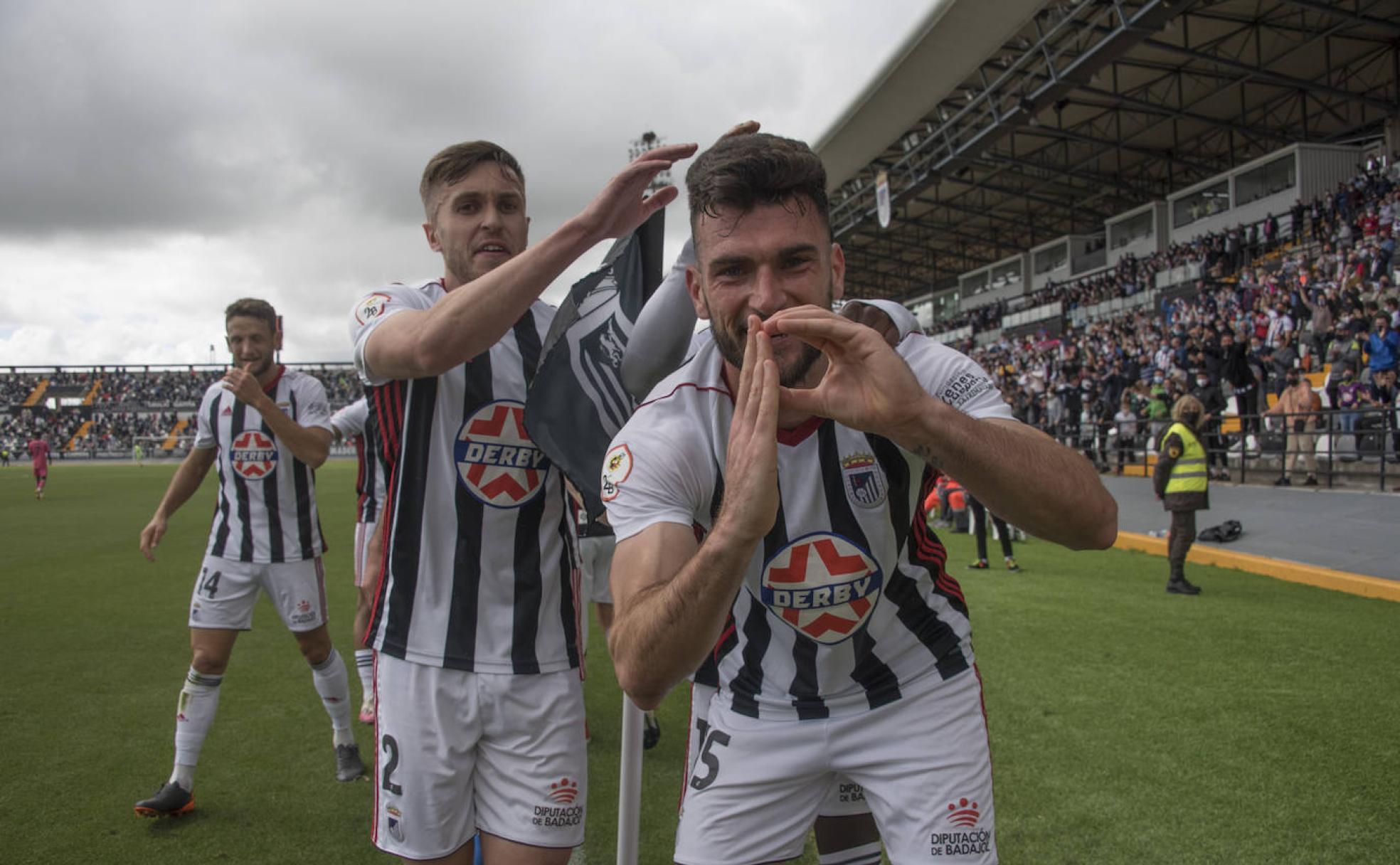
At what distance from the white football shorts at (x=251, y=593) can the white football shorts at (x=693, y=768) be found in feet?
10.0

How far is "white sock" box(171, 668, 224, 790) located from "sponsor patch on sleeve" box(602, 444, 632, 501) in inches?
132

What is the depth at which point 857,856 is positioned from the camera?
231 centimetres

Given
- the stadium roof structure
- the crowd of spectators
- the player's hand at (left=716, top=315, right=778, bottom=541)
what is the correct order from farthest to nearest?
the stadium roof structure
the crowd of spectators
the player's hand at (left=716, top=315, right=778, bottom=541)

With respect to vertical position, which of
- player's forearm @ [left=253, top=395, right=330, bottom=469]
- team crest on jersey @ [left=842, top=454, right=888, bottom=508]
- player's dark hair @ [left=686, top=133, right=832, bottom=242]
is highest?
player's dark hair @ [left=686, top=133, right=832, bottom=242]

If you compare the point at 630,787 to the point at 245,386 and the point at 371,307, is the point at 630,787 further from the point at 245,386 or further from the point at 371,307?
the point at 245,386

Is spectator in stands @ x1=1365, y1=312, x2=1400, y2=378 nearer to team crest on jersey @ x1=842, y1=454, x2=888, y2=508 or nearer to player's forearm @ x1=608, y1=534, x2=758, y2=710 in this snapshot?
team crest on jersey @ x1=842, y1=454, x2=888, y2=508

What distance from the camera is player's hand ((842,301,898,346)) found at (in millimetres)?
2033

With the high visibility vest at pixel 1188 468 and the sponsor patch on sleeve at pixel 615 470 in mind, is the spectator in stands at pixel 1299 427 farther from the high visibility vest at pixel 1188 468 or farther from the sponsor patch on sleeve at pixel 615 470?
the sponsor patch on sleeve at pixel 615 470

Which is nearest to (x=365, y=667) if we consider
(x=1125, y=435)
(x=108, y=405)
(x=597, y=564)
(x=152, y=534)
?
(x=152, y=534)

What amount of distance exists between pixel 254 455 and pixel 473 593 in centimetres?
285

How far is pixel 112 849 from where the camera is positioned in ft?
12.2

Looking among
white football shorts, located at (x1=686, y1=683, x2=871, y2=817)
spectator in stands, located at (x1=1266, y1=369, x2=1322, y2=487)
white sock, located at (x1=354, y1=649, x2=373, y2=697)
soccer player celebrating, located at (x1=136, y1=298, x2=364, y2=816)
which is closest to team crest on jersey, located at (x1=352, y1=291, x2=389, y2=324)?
white football shorts, located at (x1=686, y1=683, x2=871, y2=817)

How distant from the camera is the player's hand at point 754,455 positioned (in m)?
1.54

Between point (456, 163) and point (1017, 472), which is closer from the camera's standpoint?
point (1017, 472)
